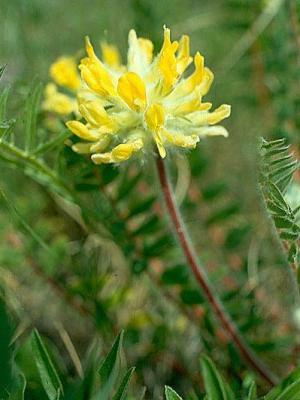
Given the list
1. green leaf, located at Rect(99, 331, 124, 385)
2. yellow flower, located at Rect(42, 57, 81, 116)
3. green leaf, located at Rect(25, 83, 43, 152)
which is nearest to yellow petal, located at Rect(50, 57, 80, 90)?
yellow flower, located at Rect(42, 57, 81, 116)

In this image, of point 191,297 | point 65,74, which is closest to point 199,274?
point 191,297

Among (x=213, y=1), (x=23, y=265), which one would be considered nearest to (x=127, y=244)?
(x=23, y=265)

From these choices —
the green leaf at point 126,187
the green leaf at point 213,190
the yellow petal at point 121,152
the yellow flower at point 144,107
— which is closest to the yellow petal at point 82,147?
the yellow flower at point 144,107

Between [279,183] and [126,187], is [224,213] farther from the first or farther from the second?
[279,183]

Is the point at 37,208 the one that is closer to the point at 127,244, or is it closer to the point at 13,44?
the point at 127,244

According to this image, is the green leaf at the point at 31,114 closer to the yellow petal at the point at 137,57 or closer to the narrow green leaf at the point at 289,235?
the yellow petal at the point at 137,57
